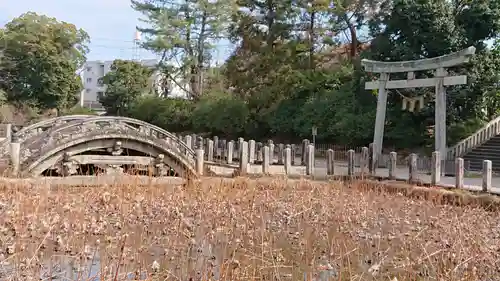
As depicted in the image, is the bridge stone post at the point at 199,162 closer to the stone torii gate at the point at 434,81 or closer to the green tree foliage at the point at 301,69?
the stone torii gate at the point at 434,81

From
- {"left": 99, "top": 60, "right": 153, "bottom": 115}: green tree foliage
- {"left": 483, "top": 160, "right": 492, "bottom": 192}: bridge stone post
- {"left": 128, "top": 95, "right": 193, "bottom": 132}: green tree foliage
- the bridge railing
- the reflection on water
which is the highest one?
{"left": 99, "top": 60, "right": 153, "bottom": 115}: green tree foliage

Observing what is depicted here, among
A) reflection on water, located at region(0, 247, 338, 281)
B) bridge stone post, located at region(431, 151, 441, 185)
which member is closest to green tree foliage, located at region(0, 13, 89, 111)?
bridge stone post, located at region(431, 151, 441, 185)

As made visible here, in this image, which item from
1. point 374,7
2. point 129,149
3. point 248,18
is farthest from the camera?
point 248,18

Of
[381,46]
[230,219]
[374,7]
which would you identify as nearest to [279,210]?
[230,219]

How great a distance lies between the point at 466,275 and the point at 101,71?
64423 mm

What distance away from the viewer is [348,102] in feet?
75.4

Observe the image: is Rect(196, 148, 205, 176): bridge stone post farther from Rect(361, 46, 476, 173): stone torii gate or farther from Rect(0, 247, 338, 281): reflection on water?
Rect(0, 247, 338, 281): reflection on water

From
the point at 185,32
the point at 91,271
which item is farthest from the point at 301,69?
the point at 91,271

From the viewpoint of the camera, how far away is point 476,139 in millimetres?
18234

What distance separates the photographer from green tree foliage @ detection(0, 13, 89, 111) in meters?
35.1

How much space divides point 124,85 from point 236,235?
33.7 m

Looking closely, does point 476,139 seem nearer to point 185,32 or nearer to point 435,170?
point 435,170

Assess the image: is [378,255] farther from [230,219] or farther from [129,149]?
[129,149]

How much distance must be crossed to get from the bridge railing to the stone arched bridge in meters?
9.12
